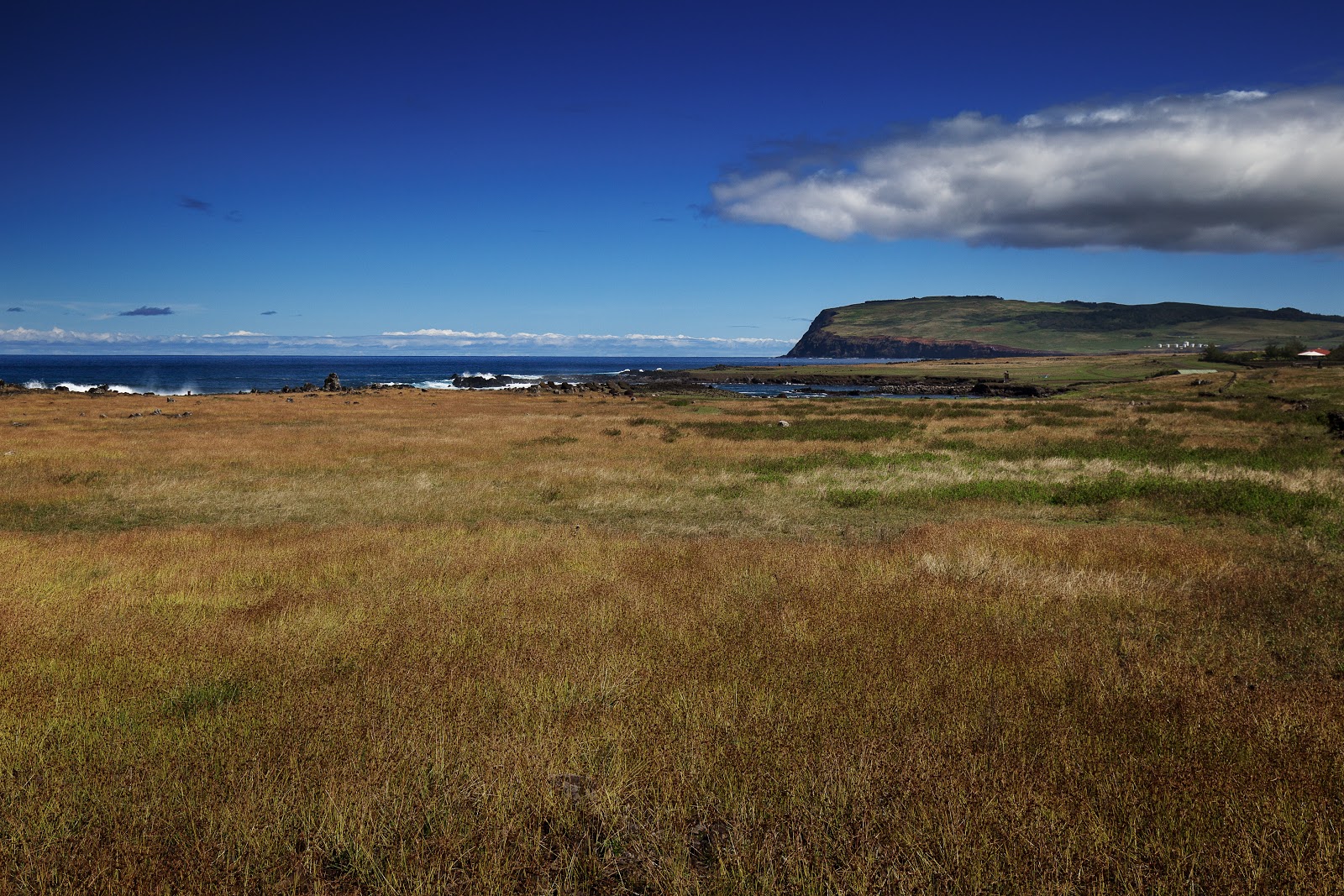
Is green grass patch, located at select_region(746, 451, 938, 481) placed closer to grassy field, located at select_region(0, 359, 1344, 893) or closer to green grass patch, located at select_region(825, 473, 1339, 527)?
green grass patch, located at select_region(825, 473, 1339, 527)

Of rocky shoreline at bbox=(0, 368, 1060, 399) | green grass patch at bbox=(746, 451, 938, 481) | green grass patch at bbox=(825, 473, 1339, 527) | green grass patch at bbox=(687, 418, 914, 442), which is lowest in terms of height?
green grass patch at bbox=(825, 473, 1339, 527)

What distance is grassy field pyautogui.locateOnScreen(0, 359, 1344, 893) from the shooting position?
4.11 m

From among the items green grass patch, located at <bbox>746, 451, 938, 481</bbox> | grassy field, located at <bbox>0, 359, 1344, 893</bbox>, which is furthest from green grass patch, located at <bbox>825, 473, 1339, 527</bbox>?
green grass patch, located at <bbox>746, 451, 938, 481</bbox>

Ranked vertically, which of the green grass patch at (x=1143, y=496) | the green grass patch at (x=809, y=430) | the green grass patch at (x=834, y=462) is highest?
the green grass patch at (x=809, y=430)

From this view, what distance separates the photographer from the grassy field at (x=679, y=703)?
4113mm

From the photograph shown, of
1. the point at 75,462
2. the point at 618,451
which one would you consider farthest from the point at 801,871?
the point at 75,462

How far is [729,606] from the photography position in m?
9.41

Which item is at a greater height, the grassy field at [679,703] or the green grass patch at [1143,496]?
the grassy field at [679,703]

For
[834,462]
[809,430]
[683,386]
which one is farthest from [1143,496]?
[683,386]

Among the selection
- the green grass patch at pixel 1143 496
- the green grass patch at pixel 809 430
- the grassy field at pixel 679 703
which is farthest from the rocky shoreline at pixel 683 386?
the grassy field at pixel 679 703

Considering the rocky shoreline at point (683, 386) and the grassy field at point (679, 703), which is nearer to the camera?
the grassy field at point (679, 703)

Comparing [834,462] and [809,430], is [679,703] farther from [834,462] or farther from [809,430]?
[809,430]

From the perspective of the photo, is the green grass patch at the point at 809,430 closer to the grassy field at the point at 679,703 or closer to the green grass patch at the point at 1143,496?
the green grass patch at the point at 1143,496

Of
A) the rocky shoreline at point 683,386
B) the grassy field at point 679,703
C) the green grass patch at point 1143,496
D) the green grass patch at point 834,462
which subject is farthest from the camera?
the rocky shoreline at point 683,386
